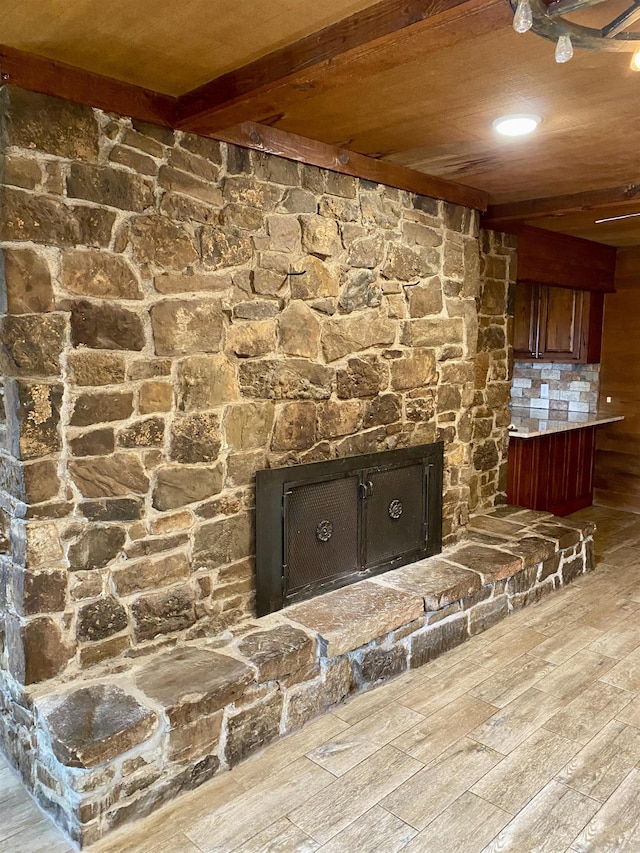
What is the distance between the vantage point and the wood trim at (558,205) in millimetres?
3506

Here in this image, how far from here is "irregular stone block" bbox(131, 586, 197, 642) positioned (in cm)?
244

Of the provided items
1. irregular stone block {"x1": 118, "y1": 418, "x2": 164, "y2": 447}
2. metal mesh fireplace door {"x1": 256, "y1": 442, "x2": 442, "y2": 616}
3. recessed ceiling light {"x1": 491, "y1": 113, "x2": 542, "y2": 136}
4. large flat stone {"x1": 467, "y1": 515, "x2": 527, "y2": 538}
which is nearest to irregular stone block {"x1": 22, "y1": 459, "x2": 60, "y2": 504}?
irregular stone block {"x1": 118, "y1": 418, "x2": 164, "y2": 447}

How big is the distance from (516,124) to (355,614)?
2157 mm

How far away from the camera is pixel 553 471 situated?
532 cm

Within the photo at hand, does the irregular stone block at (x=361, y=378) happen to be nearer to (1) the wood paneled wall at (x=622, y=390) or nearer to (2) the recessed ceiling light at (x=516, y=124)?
(2) the recessed ceiling light at (x=516, y=124)

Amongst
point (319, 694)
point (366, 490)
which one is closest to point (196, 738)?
point (319, 694)

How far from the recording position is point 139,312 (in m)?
2.33

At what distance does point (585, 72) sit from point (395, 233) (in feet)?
4.18

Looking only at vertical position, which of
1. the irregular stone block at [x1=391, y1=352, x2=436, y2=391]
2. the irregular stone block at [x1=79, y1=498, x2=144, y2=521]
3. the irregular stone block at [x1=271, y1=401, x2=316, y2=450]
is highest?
the irregular stone block at [x1=391, y1=352, x2=436, y2=391]

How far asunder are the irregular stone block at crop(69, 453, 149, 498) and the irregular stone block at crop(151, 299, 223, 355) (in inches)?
17.0

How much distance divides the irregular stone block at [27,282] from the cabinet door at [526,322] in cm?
420

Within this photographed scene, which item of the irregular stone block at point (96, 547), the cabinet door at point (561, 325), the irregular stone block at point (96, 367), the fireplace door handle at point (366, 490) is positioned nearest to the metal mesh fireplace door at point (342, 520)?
the fireplace door handle at point (366, 490)

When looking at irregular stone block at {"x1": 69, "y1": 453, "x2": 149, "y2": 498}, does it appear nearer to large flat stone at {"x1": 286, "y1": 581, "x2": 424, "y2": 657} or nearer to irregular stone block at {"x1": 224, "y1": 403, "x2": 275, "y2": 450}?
irregular stone block at {"x1": 224, "y1": 403, "x2": 275, "y2": 450}

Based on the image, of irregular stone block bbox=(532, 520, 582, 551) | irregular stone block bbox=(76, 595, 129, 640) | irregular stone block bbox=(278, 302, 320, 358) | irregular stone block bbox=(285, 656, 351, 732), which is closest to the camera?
irregular stone block bbox=(76, 595, 129, 640)
